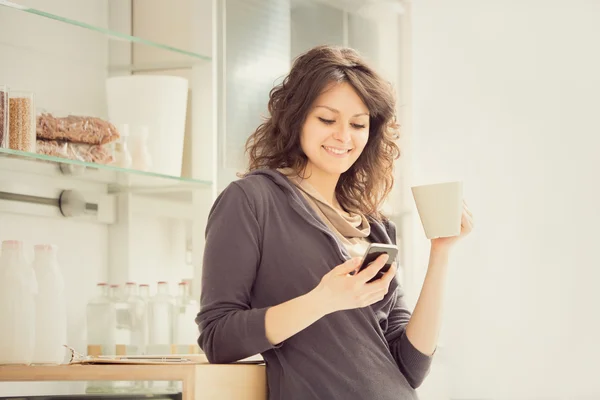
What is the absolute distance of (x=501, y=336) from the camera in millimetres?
2598

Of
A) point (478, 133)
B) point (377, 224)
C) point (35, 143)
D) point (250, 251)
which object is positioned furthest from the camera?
point (478, 133)

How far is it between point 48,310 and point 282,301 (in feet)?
1.64

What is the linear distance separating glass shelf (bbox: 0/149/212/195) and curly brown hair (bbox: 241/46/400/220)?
0.51m

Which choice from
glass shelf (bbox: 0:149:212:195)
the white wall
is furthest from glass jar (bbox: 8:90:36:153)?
the white wall

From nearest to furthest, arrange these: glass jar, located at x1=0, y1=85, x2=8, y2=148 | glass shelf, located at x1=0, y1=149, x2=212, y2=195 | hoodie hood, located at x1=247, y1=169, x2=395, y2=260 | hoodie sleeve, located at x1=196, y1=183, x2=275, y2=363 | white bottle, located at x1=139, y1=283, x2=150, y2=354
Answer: hoodie sleeve, located at x1=196, y1=183, x2=275, y2=363 → hoodie hood, located at x1=247, y1=169, x2=395, y2=260 → glass jar, located at x1=0, y1=85, x2=8, y2=148 → glass shelf, located at x1=0, y1=149, x2=212, y2=195 → white bottle, located at x1=139, y1=283, x2=150, y2=354

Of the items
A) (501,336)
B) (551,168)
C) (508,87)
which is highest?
(508,87)

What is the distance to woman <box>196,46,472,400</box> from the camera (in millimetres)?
1371

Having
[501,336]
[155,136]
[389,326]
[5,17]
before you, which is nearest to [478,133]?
[501,336]

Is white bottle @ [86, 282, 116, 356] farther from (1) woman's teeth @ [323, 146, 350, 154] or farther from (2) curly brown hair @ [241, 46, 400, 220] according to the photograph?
(1) woman's teeth @ [323, 146, 350, 154]

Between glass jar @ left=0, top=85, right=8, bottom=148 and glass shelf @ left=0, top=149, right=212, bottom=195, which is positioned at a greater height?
glass jar @ left=0, top=85, right=8, bottom=148

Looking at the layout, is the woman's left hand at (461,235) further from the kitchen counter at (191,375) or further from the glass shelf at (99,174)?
the glass shelf at (99,174)

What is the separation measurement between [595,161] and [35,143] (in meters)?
1.45

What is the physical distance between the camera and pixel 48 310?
1701 mm

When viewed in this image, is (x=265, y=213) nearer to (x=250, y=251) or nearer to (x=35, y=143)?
(x=250, y=251)
